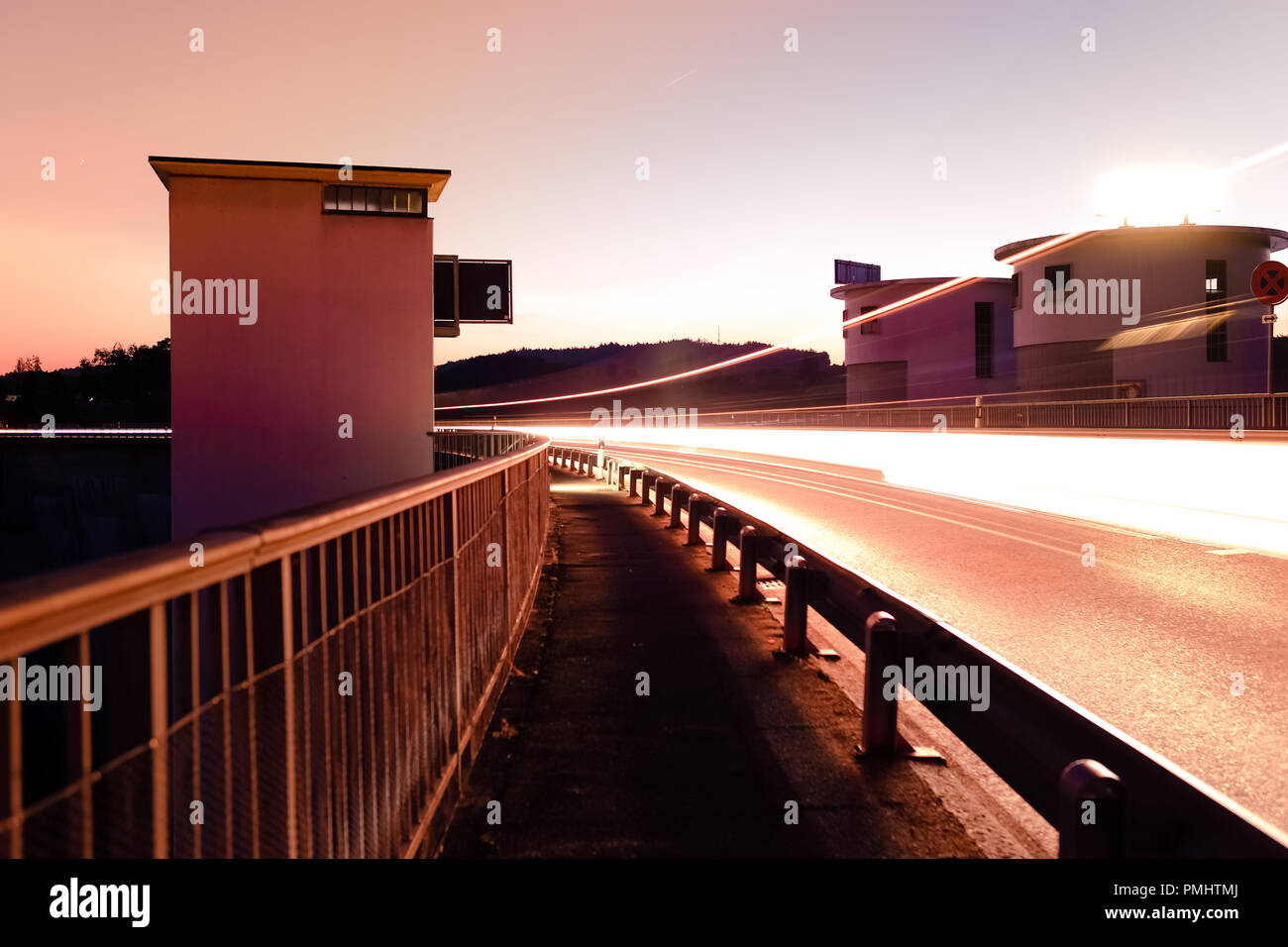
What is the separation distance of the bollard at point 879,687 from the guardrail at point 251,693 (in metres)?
2.03

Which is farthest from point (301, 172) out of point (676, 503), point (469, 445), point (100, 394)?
point (100, 394)

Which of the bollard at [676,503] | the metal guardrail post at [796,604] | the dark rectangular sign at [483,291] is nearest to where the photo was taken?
the metal guardrail post at [796,604]

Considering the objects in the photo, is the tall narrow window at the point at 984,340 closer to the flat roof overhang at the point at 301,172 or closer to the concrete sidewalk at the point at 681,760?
the flat roof overhang at the point at 301,172

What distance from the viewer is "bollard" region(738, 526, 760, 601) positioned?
27.5 ft

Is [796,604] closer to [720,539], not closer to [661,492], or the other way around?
[720,539]

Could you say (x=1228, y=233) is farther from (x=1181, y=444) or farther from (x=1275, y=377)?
(x=1181, y=444)

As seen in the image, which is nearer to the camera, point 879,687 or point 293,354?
point 879,687

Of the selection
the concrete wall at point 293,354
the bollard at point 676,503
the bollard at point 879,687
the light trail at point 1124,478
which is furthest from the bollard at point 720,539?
the concrete wall at point 293,354

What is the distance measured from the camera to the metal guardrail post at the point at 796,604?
6324mm

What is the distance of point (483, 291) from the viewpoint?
104 feet

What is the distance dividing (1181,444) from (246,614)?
15.2 meters

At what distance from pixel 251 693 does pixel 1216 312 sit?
163 feet

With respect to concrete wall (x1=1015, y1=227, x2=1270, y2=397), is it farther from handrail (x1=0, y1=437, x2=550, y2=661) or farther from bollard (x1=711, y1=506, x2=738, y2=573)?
handrail (x1=0, y1=437, x2=550, y2=661)

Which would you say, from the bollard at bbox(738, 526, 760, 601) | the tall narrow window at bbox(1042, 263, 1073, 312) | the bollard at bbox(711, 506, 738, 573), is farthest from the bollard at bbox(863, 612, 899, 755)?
the tall narrow window at bbox(1042, 263, 1073, 312)
